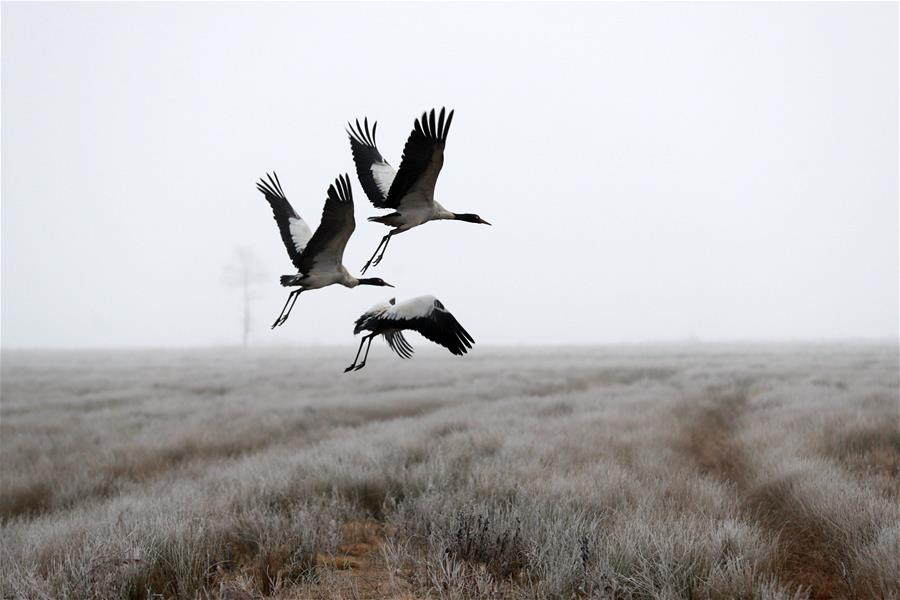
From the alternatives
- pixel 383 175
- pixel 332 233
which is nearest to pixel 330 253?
pixel 332 233

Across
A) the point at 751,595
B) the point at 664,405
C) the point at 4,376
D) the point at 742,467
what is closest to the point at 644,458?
the point at 742,467

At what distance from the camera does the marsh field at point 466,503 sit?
11.0 ft

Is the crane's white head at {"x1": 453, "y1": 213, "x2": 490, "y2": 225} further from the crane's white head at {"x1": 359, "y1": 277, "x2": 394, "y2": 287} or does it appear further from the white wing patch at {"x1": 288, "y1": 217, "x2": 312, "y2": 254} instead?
the white wing patch at {"x1": 288, "y1": 217, "x2": 312, "y2": 254}

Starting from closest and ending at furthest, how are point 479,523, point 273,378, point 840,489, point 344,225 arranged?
point 344,225 < point 479,523 < point 840,489 < point 273,378

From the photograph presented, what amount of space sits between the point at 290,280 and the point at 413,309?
1.14ft

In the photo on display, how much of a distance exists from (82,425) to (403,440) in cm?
749

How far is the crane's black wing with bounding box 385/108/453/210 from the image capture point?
3.12 feet

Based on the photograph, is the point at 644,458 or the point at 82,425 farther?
the point at 82,425

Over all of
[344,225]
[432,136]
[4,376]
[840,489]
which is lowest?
[4,376]

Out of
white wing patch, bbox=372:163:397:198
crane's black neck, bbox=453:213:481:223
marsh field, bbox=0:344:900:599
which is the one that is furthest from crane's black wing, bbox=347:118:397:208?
marsh field, bbox=0:344:900:599

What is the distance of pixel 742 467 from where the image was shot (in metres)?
7.12

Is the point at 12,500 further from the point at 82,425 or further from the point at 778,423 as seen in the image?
the point at 778,423

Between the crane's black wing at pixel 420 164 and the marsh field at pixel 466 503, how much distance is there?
2.61 m

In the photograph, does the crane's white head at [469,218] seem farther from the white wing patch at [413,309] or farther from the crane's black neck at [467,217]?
the white wing patch at [413,309]
